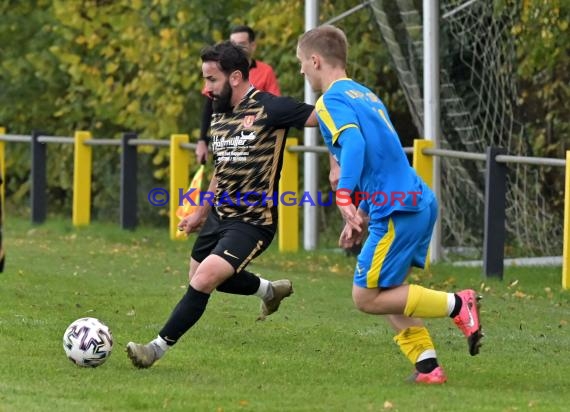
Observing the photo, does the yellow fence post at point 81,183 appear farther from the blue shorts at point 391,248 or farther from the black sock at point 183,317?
the blue shorts at point 391,248

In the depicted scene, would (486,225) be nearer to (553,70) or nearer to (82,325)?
(553,70)

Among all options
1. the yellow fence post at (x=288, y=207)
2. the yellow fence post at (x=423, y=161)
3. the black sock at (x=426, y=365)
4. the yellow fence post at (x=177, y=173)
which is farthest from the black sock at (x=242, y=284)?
the yellow fence post at (x=177, y=173)

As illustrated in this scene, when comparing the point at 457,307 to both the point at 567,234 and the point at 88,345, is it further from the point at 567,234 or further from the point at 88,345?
the point at 567,234

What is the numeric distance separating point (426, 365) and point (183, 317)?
1.32 meters


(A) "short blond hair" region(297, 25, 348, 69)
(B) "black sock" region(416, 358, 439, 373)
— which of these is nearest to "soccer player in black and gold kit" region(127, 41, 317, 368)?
(A) "short blond hair" region(297, 25, 348, 69)

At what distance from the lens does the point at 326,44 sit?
8.05 m

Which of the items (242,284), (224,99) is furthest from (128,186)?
(224,99)

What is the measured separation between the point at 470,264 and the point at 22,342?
652 centimetres

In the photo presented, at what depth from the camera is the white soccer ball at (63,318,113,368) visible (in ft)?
27.8

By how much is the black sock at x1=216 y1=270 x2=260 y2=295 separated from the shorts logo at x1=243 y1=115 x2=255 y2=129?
3.00 feet

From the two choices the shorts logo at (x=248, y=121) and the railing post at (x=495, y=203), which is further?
the railing post at (x=495, y=203)

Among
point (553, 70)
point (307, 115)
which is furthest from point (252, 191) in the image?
point (553, 70)

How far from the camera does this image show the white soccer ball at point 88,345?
333 inches

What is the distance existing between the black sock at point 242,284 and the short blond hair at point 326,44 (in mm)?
1587
